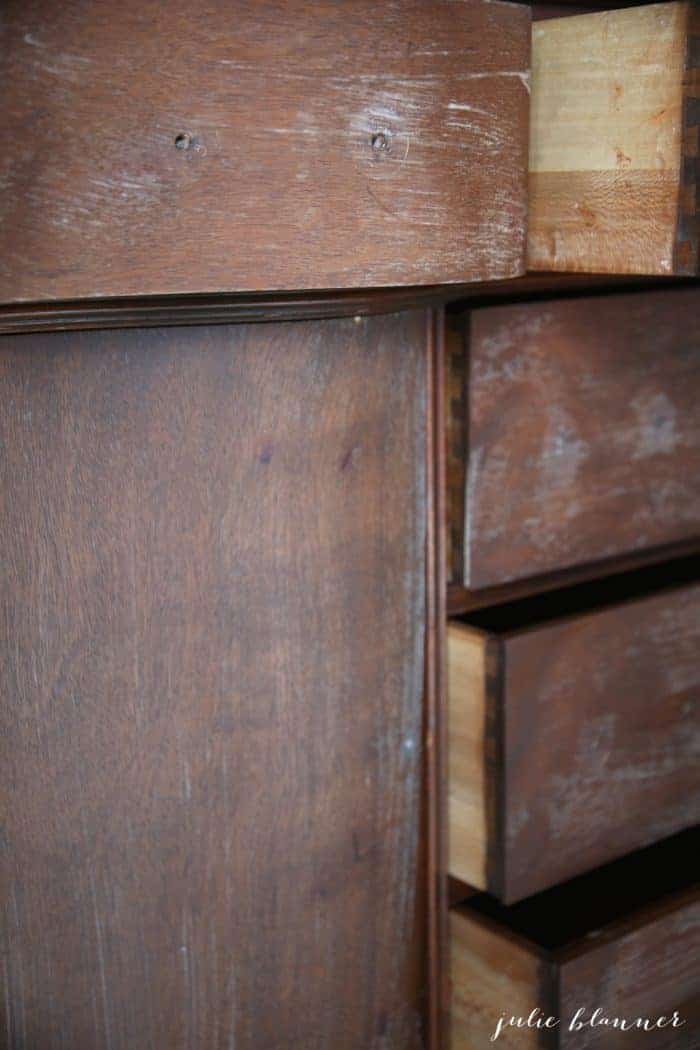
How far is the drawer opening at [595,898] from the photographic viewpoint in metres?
0.88

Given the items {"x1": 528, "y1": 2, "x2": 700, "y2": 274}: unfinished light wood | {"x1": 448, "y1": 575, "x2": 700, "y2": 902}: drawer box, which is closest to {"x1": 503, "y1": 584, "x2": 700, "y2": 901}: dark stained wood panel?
{"x1": 448, "y1": 575, "x2": 700, "y2": 902}: drawer box

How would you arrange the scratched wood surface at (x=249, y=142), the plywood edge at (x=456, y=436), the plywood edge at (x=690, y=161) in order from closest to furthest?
the scratched wood surface at (x=249, y=142)
the plywood edge at (x=690, y=161)
the plywood edge at (x=456, y=436)

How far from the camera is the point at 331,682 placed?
80 centimetres

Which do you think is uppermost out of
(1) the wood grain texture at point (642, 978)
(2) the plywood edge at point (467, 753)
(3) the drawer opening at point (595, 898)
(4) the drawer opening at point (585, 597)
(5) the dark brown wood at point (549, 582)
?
(5) the dark brown wood at point (549, 582)

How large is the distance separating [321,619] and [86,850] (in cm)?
21

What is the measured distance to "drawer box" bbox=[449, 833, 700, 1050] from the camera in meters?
0.83

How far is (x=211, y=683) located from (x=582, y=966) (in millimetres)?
340

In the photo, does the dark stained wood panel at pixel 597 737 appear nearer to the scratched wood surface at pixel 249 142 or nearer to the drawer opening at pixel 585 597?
the drawer opening at pixel 585 597

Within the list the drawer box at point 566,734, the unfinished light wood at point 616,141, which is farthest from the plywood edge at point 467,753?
the unfinished light wood at point 616,141

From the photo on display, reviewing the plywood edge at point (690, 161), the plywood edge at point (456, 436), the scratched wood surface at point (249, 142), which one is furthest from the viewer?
the plywood edge at point (456, 436)

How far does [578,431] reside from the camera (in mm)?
849

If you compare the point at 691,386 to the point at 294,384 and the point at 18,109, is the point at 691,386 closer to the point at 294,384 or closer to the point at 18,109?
the point at 294,384

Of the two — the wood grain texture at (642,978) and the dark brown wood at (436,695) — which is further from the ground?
the dark brown wood at (436,695)

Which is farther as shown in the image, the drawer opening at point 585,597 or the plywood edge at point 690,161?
the drawer opening at point 585,597
